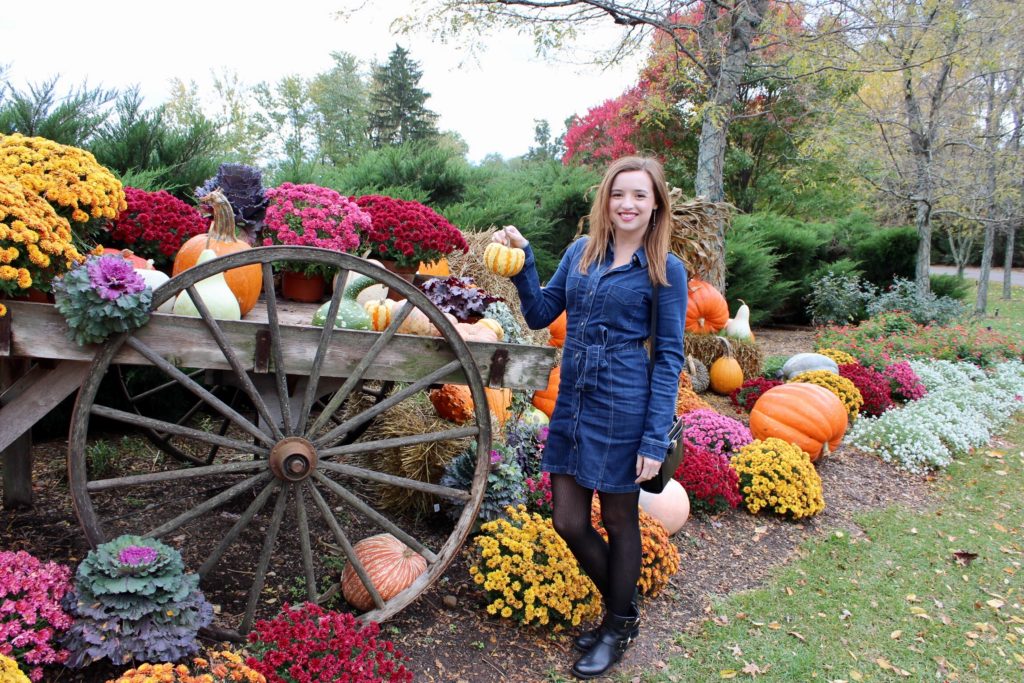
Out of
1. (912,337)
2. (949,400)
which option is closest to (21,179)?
(949,400)

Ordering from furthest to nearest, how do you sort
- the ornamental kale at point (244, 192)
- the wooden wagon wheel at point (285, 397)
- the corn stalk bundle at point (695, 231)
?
the corn stalk bundle at point (695, 231)
the ornamental kale at point (244, 192)
the wooden wagon wheel at point (285, 397)

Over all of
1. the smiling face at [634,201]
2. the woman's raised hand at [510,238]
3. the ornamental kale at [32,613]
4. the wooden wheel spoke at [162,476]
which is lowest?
the ornamental kale at [32,613]

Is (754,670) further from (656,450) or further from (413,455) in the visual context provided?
(413,455)

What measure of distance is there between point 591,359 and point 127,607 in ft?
5.25

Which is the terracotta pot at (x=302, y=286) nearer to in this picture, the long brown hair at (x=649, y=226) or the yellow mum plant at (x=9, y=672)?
the long brown hair at (x=649, y=226)

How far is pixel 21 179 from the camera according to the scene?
237 cm

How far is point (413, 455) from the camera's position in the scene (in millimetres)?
3498

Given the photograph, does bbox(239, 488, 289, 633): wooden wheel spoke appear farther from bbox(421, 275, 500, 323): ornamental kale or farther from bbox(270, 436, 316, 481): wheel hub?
bbox(421, 275, 500, 323): ornamental kale

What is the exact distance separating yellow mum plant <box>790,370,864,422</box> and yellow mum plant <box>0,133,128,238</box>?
544 cm

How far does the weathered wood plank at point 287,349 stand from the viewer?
2.09m

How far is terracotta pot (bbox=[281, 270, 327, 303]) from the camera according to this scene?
126 inches

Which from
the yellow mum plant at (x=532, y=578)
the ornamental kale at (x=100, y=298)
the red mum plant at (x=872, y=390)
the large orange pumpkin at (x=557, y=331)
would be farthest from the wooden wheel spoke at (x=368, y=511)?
the red mum plant at (x=872, y=390)

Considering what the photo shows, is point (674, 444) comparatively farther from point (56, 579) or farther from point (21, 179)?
point (21, 179)

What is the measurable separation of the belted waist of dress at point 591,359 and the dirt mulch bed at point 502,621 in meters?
1.11
